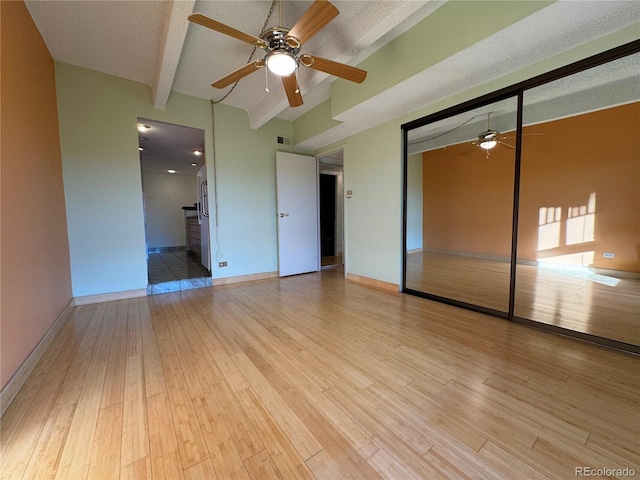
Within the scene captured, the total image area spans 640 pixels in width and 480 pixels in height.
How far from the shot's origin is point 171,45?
2186 mm

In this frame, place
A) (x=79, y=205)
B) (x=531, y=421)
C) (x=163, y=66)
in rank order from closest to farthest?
(x=531, y=421), (x=163, y=66), (x=79, y=205)

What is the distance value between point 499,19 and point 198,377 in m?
3.17

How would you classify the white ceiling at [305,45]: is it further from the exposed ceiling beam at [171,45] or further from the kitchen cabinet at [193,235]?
the kitchen cabinet at [193,235]

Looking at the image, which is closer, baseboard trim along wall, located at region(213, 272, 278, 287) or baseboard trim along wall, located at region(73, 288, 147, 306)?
baseboard trim along wall, located at region(73, 288, 147, 306)

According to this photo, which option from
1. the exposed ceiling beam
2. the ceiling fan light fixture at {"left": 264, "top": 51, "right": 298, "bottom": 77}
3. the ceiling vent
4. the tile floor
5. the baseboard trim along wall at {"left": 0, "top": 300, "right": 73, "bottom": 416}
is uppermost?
the exposed ceiling beam

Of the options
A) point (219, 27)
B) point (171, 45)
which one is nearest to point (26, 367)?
point (219, 27)

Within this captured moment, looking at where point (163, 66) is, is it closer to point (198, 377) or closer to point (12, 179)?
point (12, 179)

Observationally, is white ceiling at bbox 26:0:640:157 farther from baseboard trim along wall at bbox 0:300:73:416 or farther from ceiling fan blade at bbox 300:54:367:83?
baseboard trim along wall at bbox 0:300:73:416

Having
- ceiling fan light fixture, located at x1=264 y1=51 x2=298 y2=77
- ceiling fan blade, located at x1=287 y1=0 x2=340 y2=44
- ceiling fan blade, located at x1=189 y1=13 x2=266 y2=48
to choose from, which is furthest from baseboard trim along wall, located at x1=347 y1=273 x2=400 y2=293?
ceiling fan blade, located at x1=189 y1=13 x2=266 y2=48

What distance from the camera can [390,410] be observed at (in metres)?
1.29

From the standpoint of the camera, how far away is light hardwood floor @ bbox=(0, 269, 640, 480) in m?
1.01

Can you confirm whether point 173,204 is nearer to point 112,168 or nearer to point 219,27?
point 112,168

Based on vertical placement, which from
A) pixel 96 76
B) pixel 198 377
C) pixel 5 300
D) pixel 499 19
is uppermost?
pixel 96 76

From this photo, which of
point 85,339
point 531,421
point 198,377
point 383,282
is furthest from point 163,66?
point 531,421
